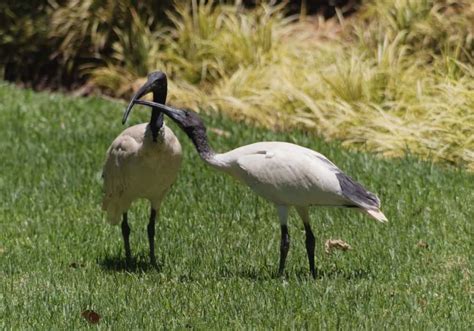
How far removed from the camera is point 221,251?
24.3ft

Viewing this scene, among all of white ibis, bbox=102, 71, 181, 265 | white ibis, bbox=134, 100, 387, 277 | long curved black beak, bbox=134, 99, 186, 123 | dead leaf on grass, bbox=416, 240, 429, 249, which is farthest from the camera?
dead leaf on grass, bbox=416, 240, 429, 249

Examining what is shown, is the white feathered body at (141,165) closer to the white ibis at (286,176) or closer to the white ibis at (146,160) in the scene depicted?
the white ibis at (146,160)

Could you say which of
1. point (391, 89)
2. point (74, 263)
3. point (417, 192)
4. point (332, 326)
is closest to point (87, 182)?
point (74, 263)

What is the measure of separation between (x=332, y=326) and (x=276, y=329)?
29cm

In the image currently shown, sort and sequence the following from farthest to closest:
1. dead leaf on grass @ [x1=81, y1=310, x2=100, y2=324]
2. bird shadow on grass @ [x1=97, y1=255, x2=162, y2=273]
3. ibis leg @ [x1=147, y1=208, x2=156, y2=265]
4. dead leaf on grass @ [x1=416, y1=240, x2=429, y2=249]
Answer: dead leaf on grass @ [x1=416, y1=240, x2=429, y2=249]
ibis leg @ [x1=147, y1=208, x2=156, y2=265]
bird shadow on grass @ [x1=97, y1=255, x2=162, y2=273]
dead leaf on grass @ [x1=81, y1=310, x2=100, y2=324]

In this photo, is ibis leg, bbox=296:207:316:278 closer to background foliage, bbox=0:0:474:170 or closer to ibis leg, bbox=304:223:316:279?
ibis leg, bbox=304:223:316:279

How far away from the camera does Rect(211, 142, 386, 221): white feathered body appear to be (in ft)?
20.9

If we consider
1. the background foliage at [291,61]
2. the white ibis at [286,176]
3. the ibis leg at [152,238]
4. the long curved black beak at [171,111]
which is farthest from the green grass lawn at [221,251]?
the long curved black beak at [171,111]

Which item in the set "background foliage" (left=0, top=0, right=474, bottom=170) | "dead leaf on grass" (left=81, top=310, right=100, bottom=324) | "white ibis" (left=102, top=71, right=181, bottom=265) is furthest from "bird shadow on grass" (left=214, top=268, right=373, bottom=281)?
"background foliage" (left=0, top=0, right=474, bottom=170)

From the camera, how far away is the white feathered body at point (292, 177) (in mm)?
6355

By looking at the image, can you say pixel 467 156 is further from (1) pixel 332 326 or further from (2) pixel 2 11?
A: (2) pixel 2 11

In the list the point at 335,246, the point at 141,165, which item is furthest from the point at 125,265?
the point at 335,246

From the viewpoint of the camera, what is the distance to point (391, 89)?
11.3 meters

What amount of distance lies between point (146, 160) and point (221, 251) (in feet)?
3.04
